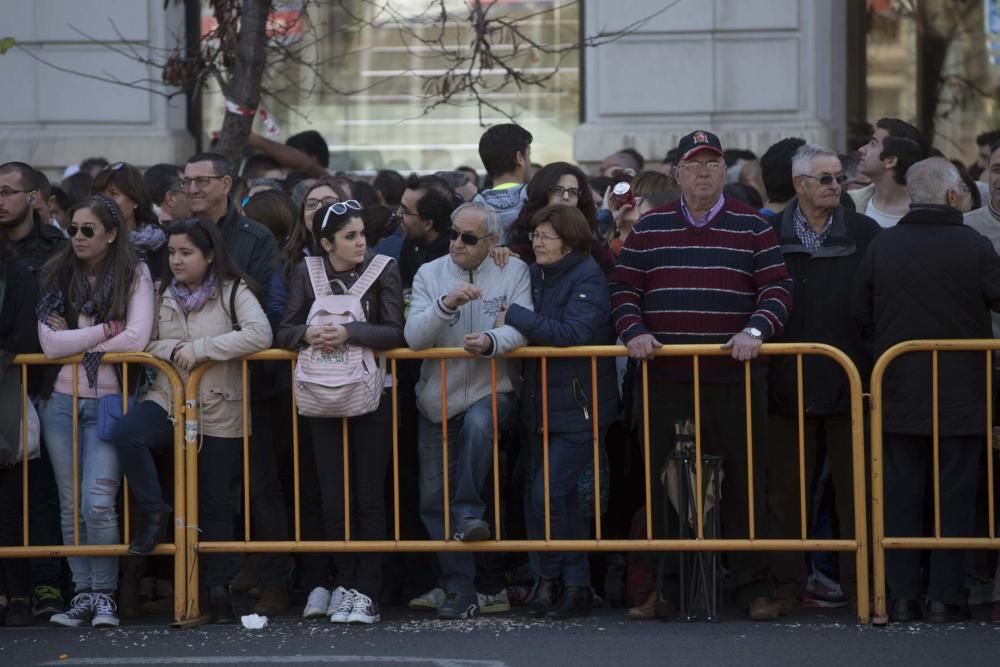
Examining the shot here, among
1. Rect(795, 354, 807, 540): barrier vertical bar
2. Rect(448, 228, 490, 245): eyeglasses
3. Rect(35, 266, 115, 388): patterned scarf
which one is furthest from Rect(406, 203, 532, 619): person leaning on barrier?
Rect(35, 266, 115, 388): patterned scarf

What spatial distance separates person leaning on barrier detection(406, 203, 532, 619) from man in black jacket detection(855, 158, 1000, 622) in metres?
1.65

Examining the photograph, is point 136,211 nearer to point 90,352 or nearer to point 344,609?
point 90,352

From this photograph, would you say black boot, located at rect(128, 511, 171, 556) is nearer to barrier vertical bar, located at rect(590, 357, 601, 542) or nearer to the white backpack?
the white backpack

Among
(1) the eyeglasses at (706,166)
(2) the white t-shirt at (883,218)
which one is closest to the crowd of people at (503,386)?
(1) the eyeglasses at (706,166)

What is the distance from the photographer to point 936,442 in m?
7.57

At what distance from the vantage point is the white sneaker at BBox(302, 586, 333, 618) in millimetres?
7934

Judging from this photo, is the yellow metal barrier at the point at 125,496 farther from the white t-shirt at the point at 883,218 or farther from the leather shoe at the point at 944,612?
the white t-shirt at the point at 883,218

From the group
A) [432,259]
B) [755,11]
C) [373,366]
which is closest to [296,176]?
[432,259]

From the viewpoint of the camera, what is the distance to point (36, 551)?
784cm

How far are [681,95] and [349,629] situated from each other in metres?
6.84

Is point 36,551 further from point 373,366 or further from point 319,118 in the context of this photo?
point 319,118

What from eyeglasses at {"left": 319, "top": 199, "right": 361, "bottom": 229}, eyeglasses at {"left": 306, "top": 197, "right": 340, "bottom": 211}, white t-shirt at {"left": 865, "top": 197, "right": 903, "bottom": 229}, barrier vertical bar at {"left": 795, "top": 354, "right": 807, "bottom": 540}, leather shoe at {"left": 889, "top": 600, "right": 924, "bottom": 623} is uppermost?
eyeglasses at {"left": 306, "top": 197, "right": 340, "bottom": 211}

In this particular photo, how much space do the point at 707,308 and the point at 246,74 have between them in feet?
12.1

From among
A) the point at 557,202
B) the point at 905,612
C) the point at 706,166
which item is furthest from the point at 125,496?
the point at 905,612
